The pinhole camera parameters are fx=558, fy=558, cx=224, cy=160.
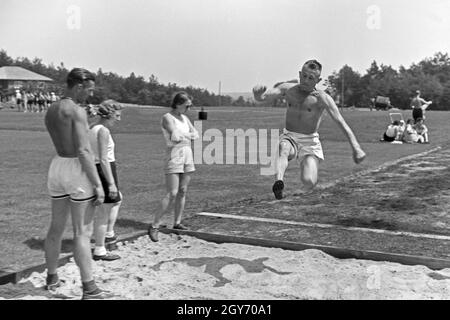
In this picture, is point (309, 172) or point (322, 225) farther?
point (322, 225)

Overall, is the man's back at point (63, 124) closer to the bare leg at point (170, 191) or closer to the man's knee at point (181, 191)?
the bare leg at point (170, 191)

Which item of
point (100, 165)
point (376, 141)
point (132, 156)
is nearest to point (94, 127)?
point (100, 165)

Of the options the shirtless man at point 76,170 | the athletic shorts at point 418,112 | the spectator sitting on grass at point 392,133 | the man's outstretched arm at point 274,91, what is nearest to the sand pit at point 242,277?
the shirtless man at point 76,170

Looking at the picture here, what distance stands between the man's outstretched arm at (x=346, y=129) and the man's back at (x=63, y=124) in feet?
10.4

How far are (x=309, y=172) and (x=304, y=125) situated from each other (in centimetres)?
60

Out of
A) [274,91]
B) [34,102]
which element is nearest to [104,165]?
[274,91]

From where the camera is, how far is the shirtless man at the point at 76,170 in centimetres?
451

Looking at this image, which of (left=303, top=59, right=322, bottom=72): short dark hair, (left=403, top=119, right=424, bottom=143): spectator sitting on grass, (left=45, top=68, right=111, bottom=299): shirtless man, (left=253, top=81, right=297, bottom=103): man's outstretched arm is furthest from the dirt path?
(left=403, top=119, right=424, bottom=143): spectator sitting on grass

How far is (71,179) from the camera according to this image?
15.1 ft

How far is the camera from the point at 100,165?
19.2 feet

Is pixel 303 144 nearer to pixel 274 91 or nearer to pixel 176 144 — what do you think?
pixel 274 91

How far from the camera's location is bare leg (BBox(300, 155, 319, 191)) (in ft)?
22.1

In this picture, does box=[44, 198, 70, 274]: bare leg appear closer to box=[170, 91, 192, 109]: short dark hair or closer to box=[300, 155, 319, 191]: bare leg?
box=[170, 91, 192, 109]: short dark hair

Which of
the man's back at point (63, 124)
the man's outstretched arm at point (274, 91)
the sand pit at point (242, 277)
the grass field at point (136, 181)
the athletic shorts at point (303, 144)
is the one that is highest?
the man's outstretched arm at point (274, 91)
